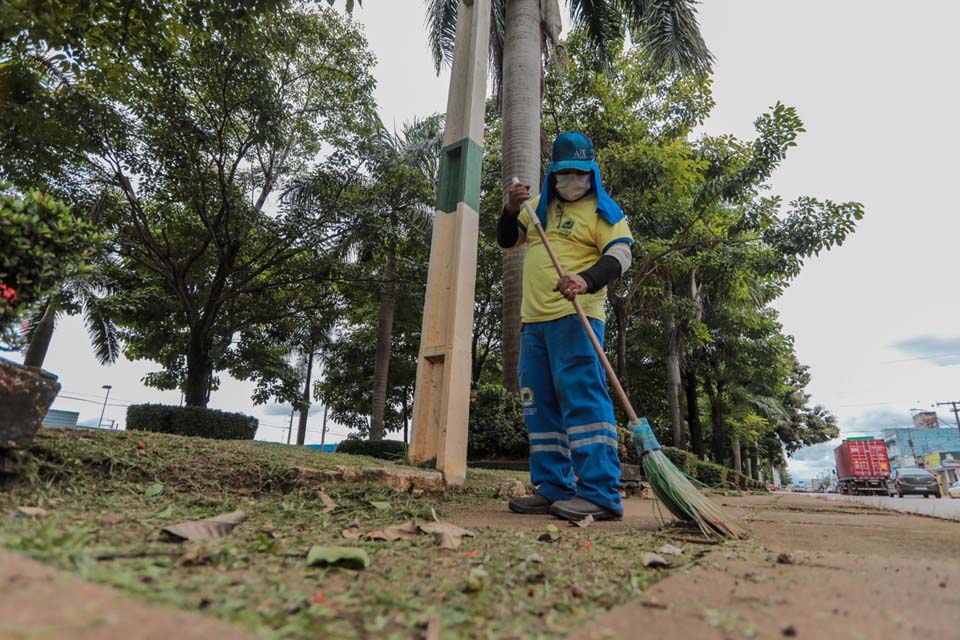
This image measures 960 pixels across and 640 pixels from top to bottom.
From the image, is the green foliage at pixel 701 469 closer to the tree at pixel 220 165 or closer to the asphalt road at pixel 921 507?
the asphalt road at pixel 921 507

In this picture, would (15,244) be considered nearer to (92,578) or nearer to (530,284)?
(92,578)

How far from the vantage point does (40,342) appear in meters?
13.0

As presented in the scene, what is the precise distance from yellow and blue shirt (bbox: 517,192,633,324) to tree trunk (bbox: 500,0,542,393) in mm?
3340

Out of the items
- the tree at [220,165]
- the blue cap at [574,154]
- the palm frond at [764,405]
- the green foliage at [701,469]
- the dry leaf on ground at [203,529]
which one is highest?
the tree at [220,165]

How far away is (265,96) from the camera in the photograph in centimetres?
802

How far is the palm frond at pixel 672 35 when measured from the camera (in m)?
8.96

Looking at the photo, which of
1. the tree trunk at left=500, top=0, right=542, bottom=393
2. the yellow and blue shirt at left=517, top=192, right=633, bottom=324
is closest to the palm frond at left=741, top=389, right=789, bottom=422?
the tree trunk at left=500, top=0, right=542, bottom=393

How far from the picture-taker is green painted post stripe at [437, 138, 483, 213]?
3855 millimetres

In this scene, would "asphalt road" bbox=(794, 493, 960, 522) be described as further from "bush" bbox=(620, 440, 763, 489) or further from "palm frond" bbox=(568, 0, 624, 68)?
"palm frond" bbox=(568, 0, 624, 68)

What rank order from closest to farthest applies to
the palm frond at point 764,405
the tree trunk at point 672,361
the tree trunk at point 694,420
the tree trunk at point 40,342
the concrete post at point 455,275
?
1. the concrete post at point 455,275
2. the tree trunk at point 40,342
3. the tree trunk at point 672,361
4. the tree trunk at point 694,420
5. the palm frond at point 764,405

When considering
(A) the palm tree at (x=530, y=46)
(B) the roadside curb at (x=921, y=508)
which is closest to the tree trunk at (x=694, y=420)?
(B) the roadside curb at (x=921, y=508)

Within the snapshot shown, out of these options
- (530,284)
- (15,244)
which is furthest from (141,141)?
(530,284)

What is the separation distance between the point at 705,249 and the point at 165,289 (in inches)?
529

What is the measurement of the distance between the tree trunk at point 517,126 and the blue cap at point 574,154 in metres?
3.39
